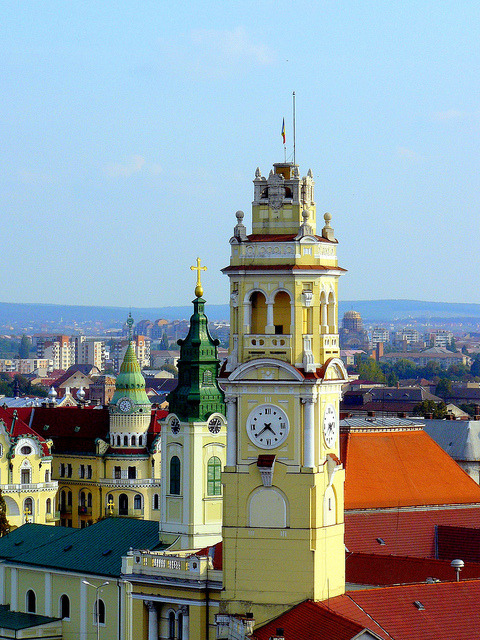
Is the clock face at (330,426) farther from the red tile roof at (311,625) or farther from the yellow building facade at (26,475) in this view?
the yellow building facade at (26,475)

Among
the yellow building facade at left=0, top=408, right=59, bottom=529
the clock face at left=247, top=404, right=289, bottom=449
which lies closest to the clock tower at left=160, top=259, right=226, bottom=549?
the clock face at left=247, top=404, right=289, bottom=449

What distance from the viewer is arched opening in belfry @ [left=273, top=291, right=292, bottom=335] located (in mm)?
50938

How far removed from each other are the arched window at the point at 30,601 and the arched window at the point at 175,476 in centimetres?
708

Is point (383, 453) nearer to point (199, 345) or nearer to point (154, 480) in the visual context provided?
point (199, 345)

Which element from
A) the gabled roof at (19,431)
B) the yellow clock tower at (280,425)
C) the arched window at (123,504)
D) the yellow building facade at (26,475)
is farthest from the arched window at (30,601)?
the arched window at (123,504)

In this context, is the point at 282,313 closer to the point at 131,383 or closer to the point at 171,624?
the point at 171,624

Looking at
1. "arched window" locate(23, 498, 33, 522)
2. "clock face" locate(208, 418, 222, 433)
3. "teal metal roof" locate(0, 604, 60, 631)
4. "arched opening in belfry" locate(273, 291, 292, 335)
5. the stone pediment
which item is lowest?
"teal metal roof" locate(0, 604, 60, 631)

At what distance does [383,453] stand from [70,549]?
15209 mm

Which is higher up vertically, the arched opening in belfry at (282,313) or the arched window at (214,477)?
the arched opening in belfry at (282,313)

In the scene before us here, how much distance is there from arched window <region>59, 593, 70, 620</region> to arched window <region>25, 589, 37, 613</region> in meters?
1.92

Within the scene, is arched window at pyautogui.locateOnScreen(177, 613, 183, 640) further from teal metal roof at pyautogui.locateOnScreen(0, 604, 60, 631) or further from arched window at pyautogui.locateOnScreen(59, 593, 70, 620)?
arched window at pyautogui.locateOnScreen(59, 593, 70, 620)

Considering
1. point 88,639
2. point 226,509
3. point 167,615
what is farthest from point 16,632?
point 226,509

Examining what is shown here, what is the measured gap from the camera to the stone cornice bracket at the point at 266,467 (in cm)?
5034

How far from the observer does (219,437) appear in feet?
244
